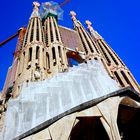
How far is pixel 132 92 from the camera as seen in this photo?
14.3 meters

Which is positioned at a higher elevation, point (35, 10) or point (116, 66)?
point (35, 10)

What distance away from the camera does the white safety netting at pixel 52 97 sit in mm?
14321

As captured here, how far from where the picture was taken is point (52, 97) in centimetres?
1556

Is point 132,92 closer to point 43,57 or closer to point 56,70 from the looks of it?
point 56,70

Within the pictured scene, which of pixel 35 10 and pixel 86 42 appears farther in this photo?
pixel 35 10

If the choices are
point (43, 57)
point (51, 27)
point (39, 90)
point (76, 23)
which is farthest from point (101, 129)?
point (76, 23)

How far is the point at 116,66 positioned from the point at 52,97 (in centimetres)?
1216

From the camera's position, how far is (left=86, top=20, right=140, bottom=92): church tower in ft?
80.9

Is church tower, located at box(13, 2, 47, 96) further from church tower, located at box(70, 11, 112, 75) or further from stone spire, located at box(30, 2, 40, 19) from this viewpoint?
church tower, located at box(70, 11, 112, 75)

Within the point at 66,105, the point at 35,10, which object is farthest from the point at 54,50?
the point at 66,105

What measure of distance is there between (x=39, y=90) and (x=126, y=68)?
40.6 feet

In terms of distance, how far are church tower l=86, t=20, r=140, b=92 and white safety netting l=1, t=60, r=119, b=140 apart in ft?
25.7

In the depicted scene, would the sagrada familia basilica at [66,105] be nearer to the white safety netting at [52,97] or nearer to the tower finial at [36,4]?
the white safety netting at [52,97]

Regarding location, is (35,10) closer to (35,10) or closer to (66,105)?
(35,10)
